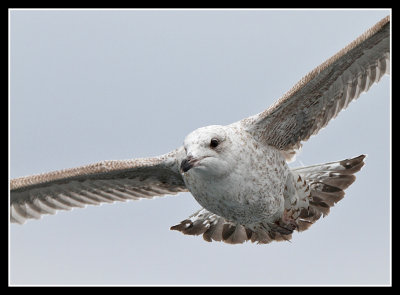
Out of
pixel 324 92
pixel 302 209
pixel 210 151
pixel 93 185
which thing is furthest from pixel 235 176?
pixel 93 185

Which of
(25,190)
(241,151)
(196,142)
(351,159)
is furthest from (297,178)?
(25,190)

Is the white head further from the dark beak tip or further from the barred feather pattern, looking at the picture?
the barred feather pattern

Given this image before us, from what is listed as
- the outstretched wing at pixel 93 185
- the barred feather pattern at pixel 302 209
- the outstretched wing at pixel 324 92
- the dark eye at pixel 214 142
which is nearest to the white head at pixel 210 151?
the dark eye at pixel 214 142

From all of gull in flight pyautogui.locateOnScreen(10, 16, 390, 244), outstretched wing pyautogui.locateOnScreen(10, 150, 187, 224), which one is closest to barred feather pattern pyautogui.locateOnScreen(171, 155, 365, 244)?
gull in flight pyautogui.locateOnScreen(10, 16, 390, 244)

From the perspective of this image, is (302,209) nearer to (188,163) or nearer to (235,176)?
(235,176)

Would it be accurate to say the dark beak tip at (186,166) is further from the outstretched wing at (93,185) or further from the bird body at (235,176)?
the outstretched wing at (93,185)

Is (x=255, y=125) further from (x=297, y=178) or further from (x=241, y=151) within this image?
(x=297, y=178)
